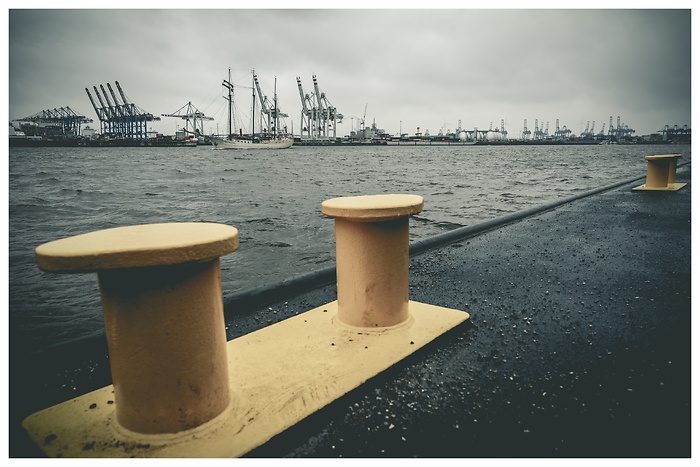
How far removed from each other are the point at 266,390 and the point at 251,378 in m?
0.14

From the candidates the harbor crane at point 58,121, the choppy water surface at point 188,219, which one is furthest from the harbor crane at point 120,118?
the choppy water surface at point 188,219

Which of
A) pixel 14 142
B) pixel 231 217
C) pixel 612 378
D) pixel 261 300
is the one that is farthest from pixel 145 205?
pixel 14 142

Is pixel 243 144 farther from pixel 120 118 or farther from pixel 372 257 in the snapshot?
pixel 372 257

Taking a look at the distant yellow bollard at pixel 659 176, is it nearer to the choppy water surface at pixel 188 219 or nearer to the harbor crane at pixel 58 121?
the choppy water surface at pixel 188 219

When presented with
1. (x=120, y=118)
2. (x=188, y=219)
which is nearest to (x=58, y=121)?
(x=120, y=118)

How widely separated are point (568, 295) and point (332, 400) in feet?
7.15

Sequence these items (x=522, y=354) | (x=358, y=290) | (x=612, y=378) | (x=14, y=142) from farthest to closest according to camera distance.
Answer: (x=14, y=142), (x=358, y=290), (x=522, y=354), (x=612, y=378)

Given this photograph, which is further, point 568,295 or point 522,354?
point 568,295

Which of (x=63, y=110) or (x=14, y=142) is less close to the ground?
(x=63, y=110)

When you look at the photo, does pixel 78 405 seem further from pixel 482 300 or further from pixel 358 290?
pixel 482 300

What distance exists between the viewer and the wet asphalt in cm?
166

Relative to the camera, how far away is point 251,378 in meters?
2.09

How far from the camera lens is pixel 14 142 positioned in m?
84.6

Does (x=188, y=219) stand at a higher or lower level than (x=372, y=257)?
lower
